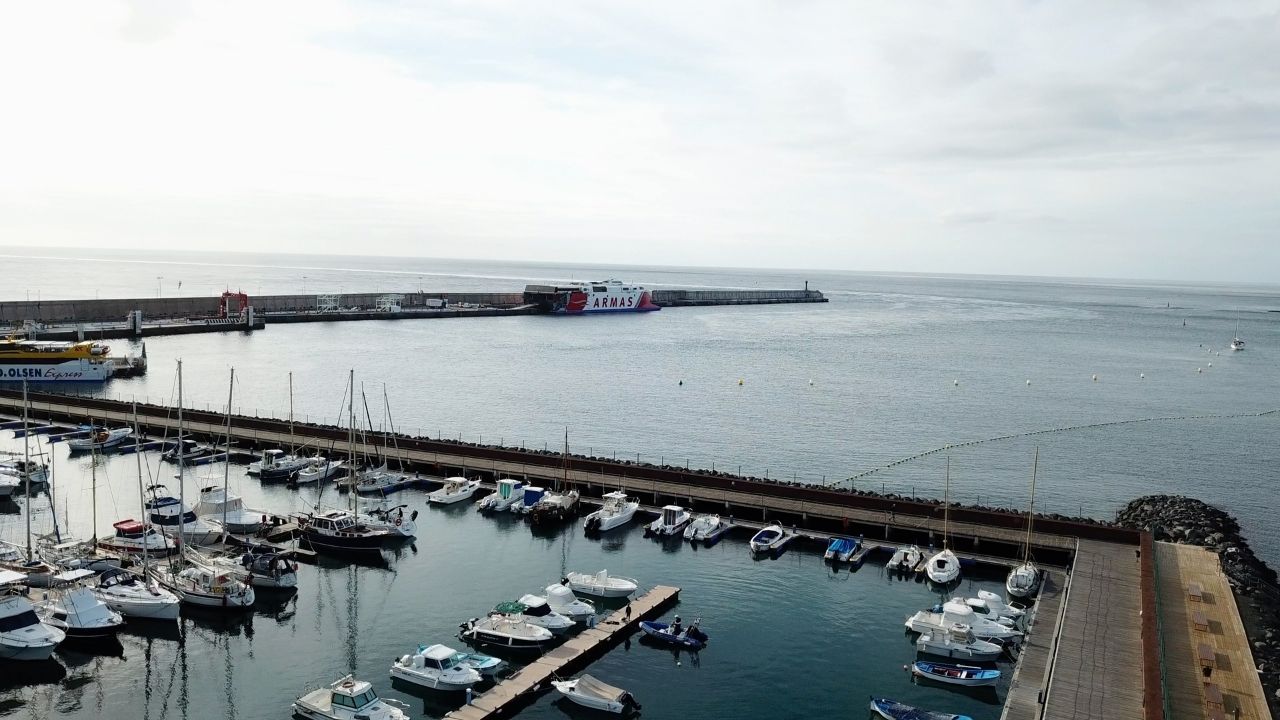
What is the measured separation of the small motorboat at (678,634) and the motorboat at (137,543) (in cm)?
1873

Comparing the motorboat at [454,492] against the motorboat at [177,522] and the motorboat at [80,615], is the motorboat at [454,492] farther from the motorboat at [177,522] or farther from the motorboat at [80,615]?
the motorboat at [80,615]

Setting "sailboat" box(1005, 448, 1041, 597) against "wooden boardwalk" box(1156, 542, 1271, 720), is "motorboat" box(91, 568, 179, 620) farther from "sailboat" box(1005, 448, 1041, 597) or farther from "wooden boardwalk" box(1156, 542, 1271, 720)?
"wooden boardwalk" box(1156, 542, 1271, 720)

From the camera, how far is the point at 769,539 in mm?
38594

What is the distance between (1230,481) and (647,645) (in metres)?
47.6

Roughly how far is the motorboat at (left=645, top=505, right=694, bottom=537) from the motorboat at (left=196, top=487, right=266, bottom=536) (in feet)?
56.0

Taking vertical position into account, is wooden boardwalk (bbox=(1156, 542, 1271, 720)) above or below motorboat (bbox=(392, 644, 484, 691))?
above

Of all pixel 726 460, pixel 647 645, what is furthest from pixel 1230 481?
pixel 647 645

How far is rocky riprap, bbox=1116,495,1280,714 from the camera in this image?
87.7ft

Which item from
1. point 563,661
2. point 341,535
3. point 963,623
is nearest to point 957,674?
point 963,623

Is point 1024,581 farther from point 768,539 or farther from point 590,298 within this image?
point 590,298

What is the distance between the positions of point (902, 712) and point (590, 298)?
15441cm

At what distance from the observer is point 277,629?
2978 centimetres

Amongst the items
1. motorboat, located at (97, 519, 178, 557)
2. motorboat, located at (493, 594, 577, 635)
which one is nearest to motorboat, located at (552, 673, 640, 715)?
motorboat, located at (493, 594, 577, 635)

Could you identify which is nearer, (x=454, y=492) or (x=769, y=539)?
(x=769, y=539)
